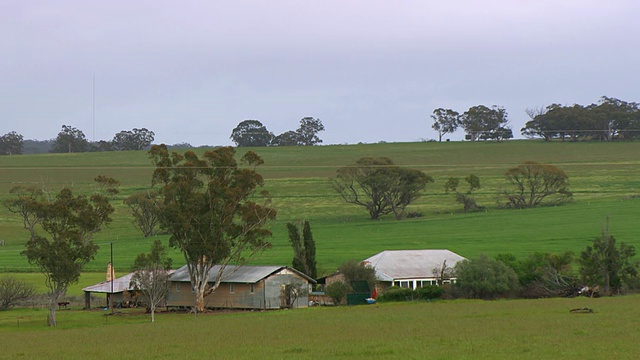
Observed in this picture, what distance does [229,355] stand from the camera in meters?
27.6

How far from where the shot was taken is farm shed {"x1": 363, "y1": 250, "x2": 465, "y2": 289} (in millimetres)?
58438

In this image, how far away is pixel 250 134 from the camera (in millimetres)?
197875

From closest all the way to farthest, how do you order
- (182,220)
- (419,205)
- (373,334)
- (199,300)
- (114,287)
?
1. (373,334)
2. (182,220)
3. (199,300)
4. (114,287)
5. (419,205)

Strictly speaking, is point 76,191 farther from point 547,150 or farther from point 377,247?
point 547,150

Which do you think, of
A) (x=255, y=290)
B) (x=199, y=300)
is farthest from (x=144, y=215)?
(x=255, y=290)

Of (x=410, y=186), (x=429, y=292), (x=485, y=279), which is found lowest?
(x=429, y=292)

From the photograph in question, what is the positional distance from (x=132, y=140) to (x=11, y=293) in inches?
5544

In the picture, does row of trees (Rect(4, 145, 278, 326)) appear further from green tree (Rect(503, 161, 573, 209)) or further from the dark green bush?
green tree (Rect(503, 161, 573, 209))

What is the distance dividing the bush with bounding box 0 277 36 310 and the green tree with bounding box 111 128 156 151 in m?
138

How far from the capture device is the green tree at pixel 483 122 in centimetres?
19249

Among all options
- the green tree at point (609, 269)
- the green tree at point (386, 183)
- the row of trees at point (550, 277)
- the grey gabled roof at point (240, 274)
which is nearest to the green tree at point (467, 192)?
the green tree at point (386, 183)

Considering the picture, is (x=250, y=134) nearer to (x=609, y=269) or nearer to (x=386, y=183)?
(x=386, y=183)

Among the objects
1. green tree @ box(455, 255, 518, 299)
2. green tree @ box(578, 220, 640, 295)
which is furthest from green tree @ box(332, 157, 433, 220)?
green tree @ box(578, 220, 640, 295)

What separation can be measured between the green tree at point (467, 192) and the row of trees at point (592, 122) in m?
56.0
